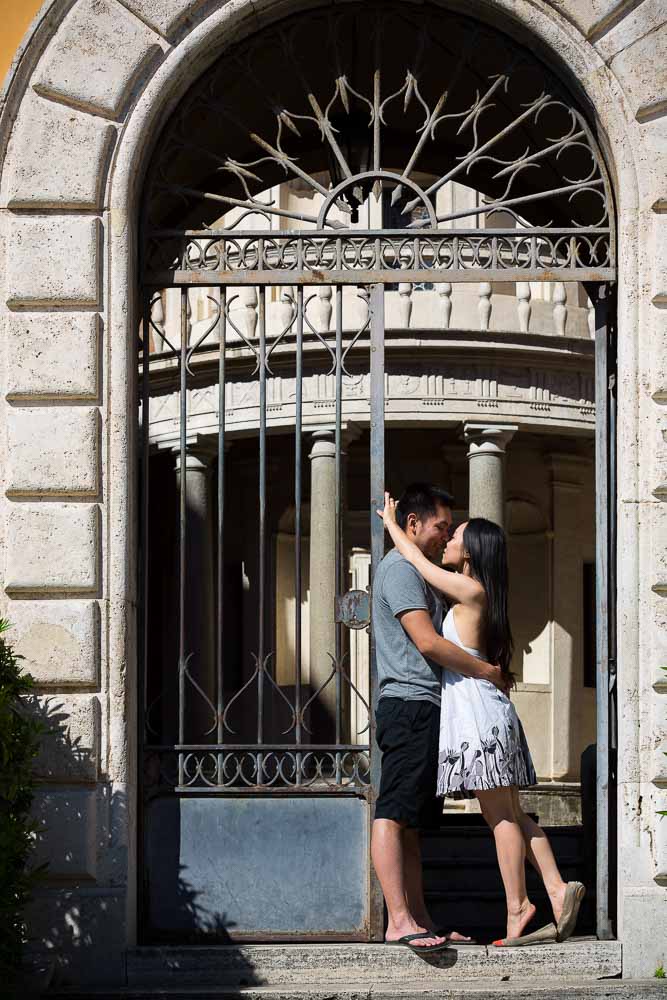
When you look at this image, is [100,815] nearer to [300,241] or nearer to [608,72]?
[300,241]

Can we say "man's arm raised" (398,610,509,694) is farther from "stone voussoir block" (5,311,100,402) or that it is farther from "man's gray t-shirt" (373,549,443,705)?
"stone voussoir block" (5,311,100,402)

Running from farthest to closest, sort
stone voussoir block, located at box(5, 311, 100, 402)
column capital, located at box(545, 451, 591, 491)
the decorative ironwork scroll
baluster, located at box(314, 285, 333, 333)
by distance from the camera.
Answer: column capital, located at box(545, 451, 591, 491) → baluster, located at box(314, 285, 333, 333) → the decorative ironwork scroll → stone voussoir block, located at box(5, 311, 100, 402)

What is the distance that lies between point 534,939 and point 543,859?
0.34 meters

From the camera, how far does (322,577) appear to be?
15.9 metres

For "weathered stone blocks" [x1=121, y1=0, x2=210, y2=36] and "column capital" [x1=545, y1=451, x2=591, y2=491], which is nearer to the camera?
"weathered stone blocks" [x1=121, y1=0, x2=210, y2=36]

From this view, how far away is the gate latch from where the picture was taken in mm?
7109

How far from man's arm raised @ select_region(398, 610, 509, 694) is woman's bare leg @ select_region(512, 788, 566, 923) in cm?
55

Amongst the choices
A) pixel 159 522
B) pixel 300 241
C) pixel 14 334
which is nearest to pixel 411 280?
pixel 300 241

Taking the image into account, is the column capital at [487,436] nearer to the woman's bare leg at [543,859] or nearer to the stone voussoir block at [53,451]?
the woman's bare leg at [543,859]

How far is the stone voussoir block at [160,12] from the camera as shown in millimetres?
7023

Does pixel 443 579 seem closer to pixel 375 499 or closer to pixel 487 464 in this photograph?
pixel 375 499

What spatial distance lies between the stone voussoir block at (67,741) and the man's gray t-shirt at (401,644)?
128 centimetres

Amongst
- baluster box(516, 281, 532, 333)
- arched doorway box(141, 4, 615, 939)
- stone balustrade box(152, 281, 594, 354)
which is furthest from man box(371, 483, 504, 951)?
baluster box(516, 281, 532, 333)

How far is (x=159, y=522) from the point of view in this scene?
1875 centimetres
